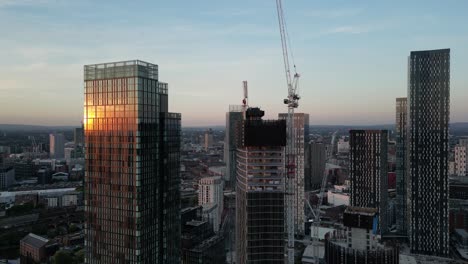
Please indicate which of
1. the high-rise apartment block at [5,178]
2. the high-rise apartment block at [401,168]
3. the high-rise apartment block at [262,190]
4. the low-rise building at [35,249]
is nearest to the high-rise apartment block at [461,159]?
the high-rise apartment block at [401,168]

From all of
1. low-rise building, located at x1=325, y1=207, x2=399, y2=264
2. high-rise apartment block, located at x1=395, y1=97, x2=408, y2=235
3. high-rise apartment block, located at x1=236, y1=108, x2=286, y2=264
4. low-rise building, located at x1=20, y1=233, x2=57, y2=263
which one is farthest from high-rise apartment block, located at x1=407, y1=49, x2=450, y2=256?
low-rise building, located at x1=20, y1=233, x2=57, y2=263

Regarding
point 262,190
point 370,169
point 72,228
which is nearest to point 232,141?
point 370,169

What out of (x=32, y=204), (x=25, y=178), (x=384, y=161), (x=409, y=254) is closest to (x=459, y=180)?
(x=384, y=161)

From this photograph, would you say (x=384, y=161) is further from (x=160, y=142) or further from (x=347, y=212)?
(x=160, y=142)

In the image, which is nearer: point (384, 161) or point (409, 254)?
point (409, 254)

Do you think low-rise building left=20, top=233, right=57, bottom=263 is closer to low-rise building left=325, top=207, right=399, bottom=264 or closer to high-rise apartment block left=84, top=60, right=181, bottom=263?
high-rise apartment block left=84, top=60, right=181, bottom=263

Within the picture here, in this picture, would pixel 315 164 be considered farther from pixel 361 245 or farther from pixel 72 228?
pixel 361 245
